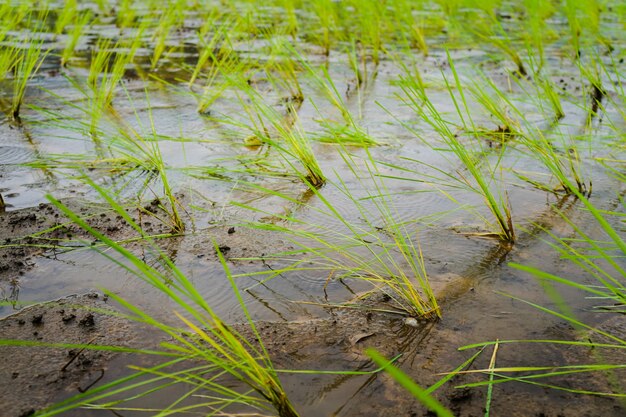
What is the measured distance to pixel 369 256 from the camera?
74.1 inches

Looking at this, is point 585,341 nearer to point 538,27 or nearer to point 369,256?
point 369,256

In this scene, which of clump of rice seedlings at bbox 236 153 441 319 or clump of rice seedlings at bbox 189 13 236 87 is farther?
clump of rice seedlings at bbox 189 13 236 87

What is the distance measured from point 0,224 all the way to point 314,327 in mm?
1382

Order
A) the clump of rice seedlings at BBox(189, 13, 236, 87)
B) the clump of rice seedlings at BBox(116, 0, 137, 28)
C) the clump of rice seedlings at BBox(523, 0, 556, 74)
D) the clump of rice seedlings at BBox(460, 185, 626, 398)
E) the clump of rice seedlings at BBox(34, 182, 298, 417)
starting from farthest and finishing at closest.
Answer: the clump of rice seedlings at BBox(116, 0, 137, 28), the clump of rice seedlings at BBox(523, 0, 556, 74), the clump of rice seedlings at BBox(189, 13, 236, 87), the clump of rice seedlings at BBox(460, 185, 626, 398), the clump of rice seedlings at BBox(34, 182, 298, 417)

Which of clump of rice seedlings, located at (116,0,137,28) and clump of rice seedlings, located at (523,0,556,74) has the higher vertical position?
clump of rice seedlings, located at (523,0,556,74)

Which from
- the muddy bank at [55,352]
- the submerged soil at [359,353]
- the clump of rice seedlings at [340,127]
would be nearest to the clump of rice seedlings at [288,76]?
the clump of rice seedlings at [340,127]

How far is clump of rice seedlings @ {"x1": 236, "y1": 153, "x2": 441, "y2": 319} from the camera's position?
5.01 feet

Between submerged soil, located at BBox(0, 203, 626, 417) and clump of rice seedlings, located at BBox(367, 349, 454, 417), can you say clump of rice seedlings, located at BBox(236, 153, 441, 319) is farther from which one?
clump of rice seedlings, located at BBox(367, 349, 454, 417)

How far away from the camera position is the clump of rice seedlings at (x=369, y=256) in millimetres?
1528

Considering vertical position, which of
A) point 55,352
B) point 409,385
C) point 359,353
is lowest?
point 55,352

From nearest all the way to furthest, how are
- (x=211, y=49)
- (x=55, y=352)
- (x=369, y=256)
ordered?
(x=55, y=352) < (x=369, y=256) < (x=211, y=49)

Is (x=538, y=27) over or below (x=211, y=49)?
over

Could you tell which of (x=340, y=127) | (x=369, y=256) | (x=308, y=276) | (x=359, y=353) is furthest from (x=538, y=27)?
(x=359, y=353)

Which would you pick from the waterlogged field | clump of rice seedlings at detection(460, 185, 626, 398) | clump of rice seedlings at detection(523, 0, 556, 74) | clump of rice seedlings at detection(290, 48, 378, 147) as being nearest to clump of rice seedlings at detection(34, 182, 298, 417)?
the waterlogged field
